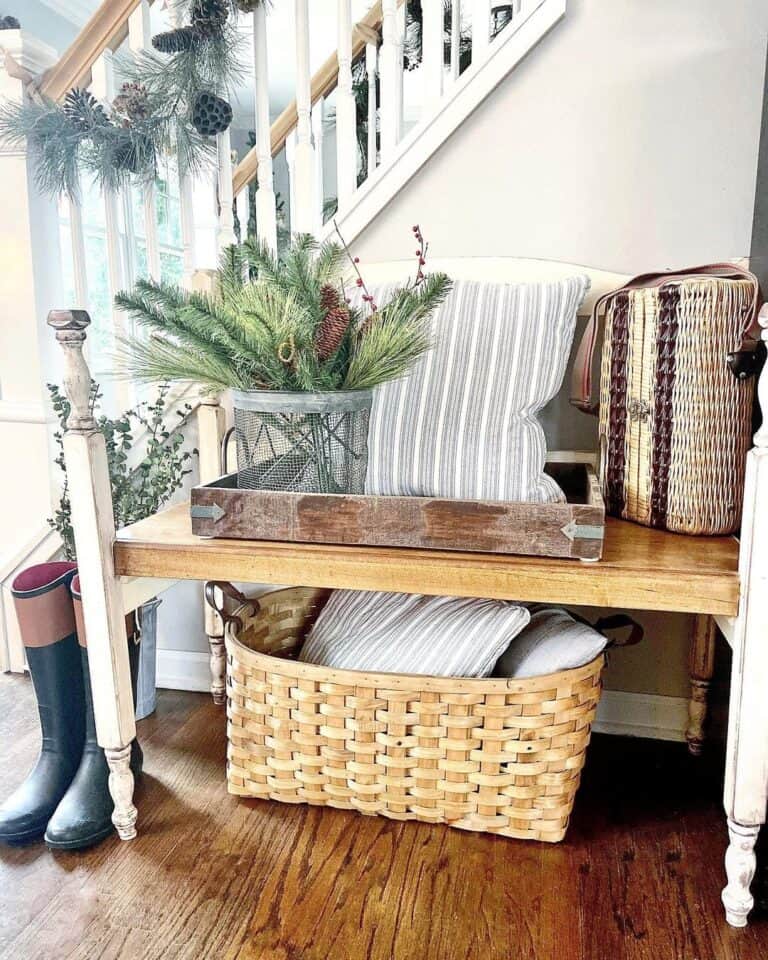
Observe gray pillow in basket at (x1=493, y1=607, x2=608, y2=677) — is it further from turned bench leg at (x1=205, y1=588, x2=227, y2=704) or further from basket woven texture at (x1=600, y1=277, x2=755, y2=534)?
turned bench leg at (x1=205, y1=588, x2=227, y2=704)

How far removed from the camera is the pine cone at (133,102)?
5.06 feet

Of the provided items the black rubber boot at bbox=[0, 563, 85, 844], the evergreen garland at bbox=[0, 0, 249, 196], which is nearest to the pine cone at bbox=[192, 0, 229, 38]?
the evergreen garland at bbox=[0, 0, 249, 196]

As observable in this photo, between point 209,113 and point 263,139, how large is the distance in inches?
5.0

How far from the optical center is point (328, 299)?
1.09m

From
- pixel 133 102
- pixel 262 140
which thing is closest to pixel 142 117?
pixel 133 102

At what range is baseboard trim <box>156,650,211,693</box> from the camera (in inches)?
71.9

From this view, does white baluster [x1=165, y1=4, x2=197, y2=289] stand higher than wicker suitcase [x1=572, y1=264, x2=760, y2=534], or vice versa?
white baluster [x1=165, y1=4, x2=197, y2=289]

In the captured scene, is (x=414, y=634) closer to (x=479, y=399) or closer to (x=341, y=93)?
(x=479, y=399)

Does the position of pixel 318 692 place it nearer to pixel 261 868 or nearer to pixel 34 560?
pixel 261 868

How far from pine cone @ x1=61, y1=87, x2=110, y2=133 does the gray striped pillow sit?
832 mm

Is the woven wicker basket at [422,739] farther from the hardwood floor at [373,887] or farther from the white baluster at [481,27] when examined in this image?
the white baluster at [481,27]

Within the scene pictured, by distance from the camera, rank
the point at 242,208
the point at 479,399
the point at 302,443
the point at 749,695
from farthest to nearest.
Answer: the point at 242,208 < the point at 479,399 < the point at 302,443 < the point at 749,695

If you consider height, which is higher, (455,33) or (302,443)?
(455,33)

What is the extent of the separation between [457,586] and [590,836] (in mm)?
553
